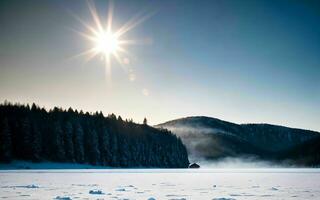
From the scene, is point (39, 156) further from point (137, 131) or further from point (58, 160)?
point (137, 131)

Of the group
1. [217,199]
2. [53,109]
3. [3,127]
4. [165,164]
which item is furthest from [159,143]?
[217,199]

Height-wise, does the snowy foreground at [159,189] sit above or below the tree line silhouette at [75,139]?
below

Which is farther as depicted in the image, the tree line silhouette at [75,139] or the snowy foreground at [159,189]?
the tree line silhouette at [75,139]

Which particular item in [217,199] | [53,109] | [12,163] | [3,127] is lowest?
[217,199]

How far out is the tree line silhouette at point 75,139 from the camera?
3935 inches

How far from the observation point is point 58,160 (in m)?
106

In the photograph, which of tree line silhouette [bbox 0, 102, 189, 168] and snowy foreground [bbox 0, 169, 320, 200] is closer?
snowy foreground [bbox 0, 169, 320, 200]

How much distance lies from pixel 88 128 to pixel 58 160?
74.5 ft

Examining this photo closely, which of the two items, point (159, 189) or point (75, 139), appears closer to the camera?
point (159, 189)

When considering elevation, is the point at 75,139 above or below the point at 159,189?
above

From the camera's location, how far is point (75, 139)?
117 metres

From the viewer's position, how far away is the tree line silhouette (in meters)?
99.9

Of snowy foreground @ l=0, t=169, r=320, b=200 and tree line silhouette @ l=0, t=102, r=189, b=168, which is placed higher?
tree line silhouette @ l=0, t=102, r=189, b=168

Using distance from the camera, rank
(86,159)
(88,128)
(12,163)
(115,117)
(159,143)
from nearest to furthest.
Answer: (12,163) → (86,159) → (88,128) → (115,117) → (159,143)
